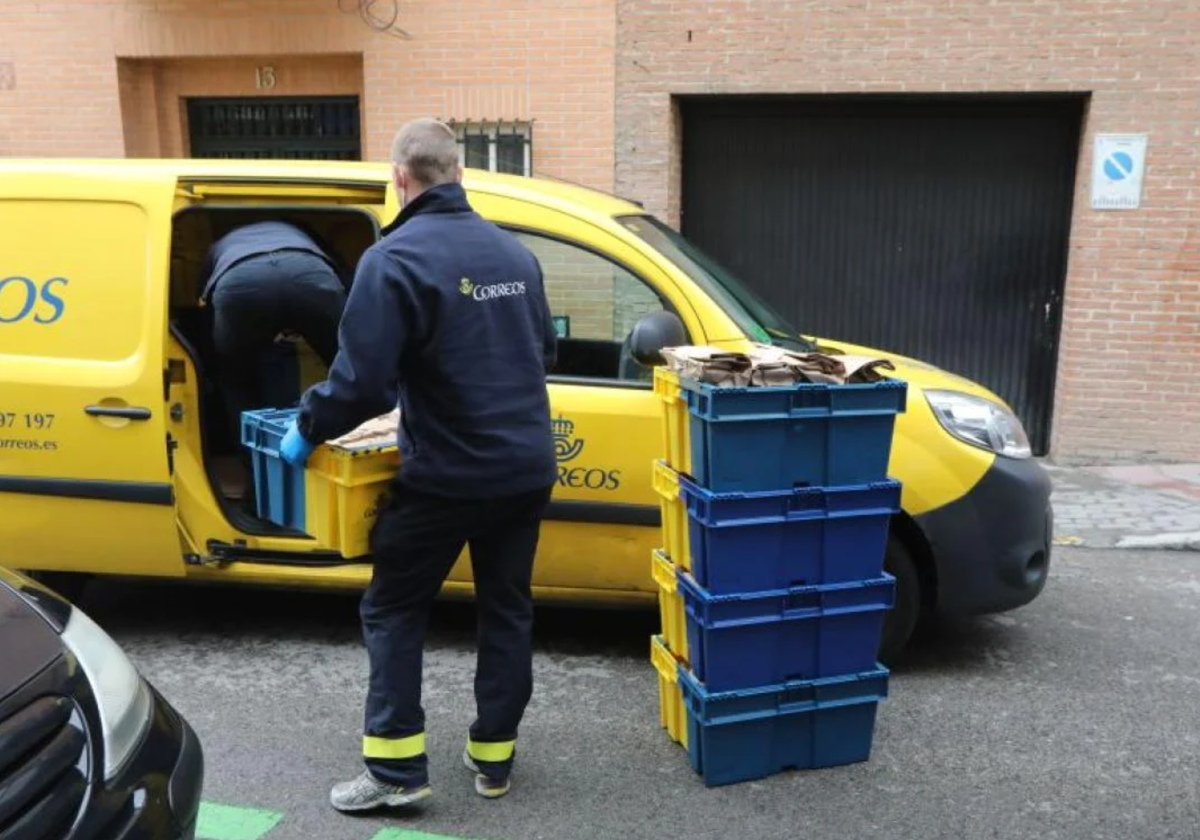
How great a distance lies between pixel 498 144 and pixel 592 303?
4.78 meters

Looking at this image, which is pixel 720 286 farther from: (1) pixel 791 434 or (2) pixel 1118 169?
(2) pixel 1118 169

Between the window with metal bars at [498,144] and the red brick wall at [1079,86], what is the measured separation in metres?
0.84

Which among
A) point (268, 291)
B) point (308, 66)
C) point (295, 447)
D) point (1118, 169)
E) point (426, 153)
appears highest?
point (308, 66)

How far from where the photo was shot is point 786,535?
11.3ft

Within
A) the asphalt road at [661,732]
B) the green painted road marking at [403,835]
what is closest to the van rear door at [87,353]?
the asphalt road at [661,732]

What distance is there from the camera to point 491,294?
3.19 m

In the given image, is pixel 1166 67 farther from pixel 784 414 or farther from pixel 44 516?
pixel 44 516

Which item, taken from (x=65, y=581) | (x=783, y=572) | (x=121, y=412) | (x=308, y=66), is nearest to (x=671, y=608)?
(x=783, y=572)

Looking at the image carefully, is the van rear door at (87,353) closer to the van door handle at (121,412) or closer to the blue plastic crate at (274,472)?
the van door handle at (121,412)

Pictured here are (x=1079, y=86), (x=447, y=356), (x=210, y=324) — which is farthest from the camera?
(x=1079, y=86)

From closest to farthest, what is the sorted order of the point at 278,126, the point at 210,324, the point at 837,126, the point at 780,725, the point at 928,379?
the point at 780,725, the point at 928,379, the point at 210,324, the point at 837,126, the point at 278,126

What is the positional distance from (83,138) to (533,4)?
13.2ft

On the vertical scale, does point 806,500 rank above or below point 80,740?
above

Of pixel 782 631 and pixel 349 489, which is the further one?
pixel 782 631
